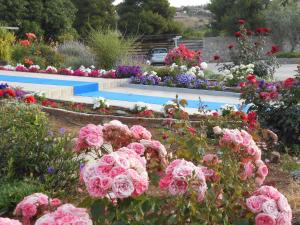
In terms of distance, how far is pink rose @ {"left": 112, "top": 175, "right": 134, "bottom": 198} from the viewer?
198cm

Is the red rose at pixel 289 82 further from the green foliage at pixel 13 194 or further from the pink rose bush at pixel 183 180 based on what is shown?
the pink rose bush at pixel 183 180

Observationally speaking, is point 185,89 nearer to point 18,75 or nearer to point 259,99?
point 18,75

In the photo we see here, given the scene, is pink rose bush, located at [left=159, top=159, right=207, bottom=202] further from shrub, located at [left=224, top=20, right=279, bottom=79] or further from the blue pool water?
shrub, located at [left=224, top=20, right=279, bottom=79]

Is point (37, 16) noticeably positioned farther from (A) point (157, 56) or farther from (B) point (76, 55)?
(B) point (76, 55)

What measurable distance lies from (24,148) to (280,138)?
314 centimetres

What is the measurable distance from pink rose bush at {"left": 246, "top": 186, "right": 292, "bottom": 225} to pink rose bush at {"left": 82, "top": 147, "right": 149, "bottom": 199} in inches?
20.0

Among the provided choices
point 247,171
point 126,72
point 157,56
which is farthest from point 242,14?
point 247,171

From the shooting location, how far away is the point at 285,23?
34.1 meters

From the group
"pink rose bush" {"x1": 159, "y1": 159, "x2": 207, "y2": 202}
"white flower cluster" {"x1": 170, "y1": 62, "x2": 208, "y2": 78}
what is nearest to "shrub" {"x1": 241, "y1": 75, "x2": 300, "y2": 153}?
"pink rose bush" {"x1": 159, "y1": 159, "x2": 207, "y2": 202}

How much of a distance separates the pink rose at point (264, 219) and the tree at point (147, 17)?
3408cm

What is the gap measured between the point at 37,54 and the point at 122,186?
16.0 metres

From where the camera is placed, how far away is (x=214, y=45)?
118 feet

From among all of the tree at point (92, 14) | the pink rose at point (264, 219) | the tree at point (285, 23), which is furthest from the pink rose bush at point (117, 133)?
the tree at point (285, 23)

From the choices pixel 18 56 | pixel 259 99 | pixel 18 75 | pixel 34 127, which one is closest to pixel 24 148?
pixel 34 127
